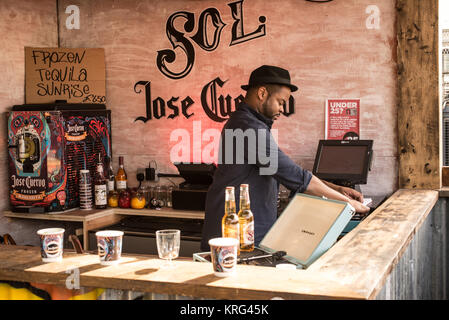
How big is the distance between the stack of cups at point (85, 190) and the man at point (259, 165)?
1.69m

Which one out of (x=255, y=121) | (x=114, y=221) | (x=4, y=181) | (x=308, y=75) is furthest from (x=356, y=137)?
(x=4, y=181)

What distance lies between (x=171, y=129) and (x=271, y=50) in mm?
1116

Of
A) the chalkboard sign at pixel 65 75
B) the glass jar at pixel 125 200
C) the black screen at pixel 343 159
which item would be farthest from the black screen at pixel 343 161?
the chalkboard sign at pixel 65 75

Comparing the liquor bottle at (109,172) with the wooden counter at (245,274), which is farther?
the liquor bottle at (109,172)

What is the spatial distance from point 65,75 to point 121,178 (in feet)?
3.44

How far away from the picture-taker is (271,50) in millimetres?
4234

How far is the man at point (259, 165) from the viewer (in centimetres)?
275

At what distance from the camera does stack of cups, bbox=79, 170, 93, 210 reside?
14.1ft

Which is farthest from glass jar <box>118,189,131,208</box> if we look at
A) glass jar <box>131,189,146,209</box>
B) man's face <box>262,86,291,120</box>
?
man's face <box>262,86,291,120</box>

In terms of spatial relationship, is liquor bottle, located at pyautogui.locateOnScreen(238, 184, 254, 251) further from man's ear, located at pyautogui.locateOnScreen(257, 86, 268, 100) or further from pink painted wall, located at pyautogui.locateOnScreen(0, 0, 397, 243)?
pink painted wall, located at pyautogui.locateOnScreen(0, 0, 397, 243)

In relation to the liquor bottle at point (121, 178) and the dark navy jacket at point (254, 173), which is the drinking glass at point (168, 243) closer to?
the dark navy jacket at point (254, 173)

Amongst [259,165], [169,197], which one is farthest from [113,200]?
[259,165]

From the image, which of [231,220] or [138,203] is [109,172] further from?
[231,220]

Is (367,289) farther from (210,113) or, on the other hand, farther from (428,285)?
(210,113)
